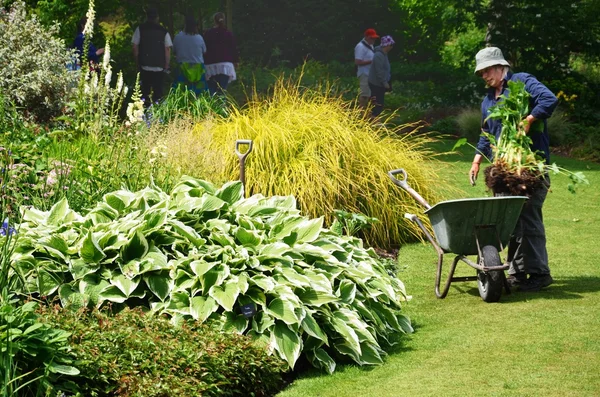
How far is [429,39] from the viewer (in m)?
33.5

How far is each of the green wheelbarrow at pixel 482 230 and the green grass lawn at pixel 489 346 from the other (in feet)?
0.61

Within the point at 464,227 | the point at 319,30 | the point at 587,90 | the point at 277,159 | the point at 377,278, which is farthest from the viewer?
the point at 319,30

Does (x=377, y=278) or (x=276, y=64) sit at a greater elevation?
(x=377, y=278)

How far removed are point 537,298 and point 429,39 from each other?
27.4 metres

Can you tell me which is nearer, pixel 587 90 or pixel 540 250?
pixel 540 250

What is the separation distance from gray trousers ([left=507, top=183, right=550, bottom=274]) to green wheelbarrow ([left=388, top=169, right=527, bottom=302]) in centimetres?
33

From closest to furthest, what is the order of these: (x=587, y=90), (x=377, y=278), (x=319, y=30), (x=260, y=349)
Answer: (x=260, y=349)
(x=377, y=278)
(x=587, y=90)
(x=319, y=30)

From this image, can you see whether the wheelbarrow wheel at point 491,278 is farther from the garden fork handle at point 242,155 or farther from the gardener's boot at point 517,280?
the garden fork handle at point 242,155

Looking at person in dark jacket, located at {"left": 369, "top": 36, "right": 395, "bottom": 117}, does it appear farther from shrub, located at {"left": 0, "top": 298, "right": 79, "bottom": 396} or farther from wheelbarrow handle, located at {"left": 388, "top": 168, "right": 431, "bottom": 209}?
shrub, located at {"left": 0, "top": 298, "right": 79, "bottom": 396}

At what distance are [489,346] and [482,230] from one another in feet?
4.72

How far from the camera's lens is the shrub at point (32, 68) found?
1116 cm

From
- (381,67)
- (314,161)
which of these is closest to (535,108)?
(314,161)

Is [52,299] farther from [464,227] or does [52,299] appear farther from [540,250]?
[540,250]

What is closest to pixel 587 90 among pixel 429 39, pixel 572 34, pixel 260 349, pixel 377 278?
pixel 572 34
